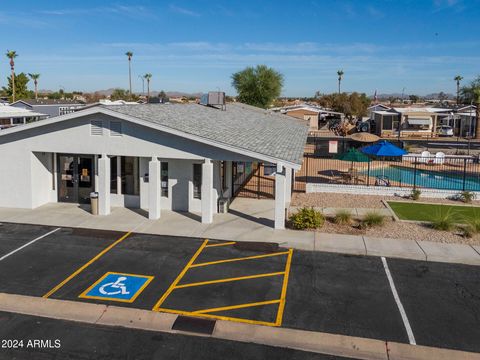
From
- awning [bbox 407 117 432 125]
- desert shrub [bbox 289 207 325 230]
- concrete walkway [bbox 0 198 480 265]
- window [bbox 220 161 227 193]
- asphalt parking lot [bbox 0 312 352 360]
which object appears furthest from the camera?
awning [bbox 407 117 432 125]

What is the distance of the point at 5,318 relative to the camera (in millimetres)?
10508

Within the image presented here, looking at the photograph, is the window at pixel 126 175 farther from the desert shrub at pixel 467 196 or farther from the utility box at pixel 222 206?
the desert shrub at pixel 467 196

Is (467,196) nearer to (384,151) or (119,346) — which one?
(384,151)

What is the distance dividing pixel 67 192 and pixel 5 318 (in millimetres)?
11364

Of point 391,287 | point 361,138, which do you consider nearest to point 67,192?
point 391,287

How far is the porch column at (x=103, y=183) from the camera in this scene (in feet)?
61.9

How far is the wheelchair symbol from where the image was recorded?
39.0 feet

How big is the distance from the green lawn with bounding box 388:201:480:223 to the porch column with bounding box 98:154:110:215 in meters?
12.2

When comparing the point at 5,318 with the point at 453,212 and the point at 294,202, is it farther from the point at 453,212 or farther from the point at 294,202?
the point at 453,212

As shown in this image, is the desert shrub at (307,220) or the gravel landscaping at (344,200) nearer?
the desert shrub at (307,220)

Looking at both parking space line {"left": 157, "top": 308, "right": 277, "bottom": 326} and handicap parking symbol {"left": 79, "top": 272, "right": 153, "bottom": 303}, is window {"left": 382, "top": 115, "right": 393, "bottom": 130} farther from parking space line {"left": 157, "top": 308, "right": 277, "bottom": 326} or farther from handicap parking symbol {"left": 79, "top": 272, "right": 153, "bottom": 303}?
parking space line {"left": 157, "top": 308, "right": 277, "bottom": 326}

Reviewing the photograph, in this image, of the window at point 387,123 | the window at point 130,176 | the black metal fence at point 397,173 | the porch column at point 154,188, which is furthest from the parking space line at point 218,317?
the window at point 387,123

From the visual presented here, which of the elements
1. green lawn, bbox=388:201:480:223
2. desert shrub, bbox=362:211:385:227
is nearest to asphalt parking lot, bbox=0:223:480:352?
desert shrub, bbox=362:211:385:227

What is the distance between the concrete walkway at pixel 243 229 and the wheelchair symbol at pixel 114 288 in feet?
14.8
